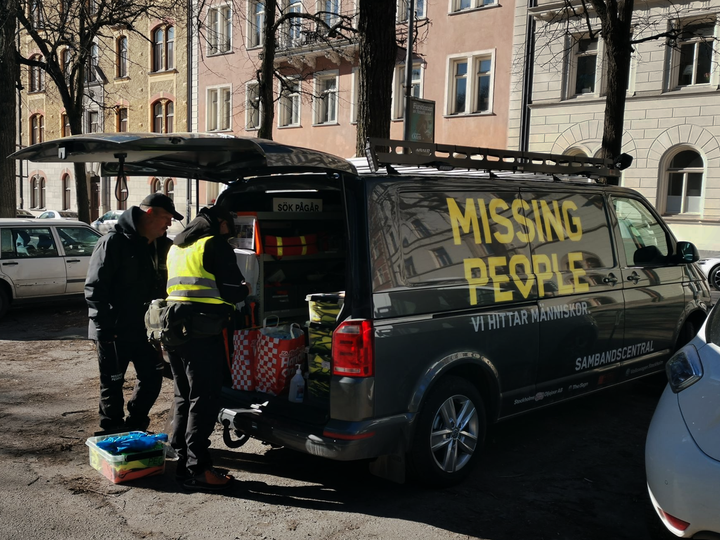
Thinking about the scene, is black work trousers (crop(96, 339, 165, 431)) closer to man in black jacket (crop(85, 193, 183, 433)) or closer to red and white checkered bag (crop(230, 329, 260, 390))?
man in black jacket (crop(85, 193, 183, 433))

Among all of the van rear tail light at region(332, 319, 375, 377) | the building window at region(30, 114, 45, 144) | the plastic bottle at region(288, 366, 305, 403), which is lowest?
the plastic bottle at region(288, 366, 305, 403)

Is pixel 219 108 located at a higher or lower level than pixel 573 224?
higher

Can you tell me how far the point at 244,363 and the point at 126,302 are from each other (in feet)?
3.53

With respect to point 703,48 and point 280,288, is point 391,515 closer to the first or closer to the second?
point 280,288

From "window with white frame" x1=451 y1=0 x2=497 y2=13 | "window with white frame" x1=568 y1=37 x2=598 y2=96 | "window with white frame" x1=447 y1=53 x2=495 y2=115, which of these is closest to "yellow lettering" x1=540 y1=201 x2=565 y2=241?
"window with white frame" x1=568 y1=37 x2=598 y2=96

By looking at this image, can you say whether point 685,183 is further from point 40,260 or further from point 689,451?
point 689,451

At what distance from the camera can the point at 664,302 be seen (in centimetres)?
627

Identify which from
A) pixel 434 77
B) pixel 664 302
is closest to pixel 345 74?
pixel 434 77

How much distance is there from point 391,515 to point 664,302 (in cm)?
349

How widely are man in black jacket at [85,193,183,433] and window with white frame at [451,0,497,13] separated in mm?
21122

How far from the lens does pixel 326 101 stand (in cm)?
2906

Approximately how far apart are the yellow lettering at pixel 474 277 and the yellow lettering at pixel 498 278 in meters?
0.07

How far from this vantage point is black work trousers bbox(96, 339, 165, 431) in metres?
5.18

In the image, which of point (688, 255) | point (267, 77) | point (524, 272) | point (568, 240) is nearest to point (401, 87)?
point (267, 77)
